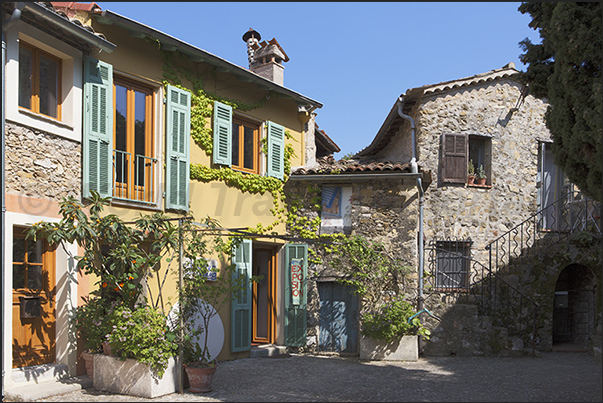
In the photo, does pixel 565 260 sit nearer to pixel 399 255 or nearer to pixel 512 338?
pixel 512 338

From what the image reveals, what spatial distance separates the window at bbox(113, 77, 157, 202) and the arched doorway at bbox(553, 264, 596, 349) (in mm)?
9708

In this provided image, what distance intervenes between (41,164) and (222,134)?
3.58 meters

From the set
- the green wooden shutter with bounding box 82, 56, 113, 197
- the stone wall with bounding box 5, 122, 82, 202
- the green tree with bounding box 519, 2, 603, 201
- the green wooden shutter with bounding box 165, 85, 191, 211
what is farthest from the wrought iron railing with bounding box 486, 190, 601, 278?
the stone wall with bounding box 5, 122, 82, 202

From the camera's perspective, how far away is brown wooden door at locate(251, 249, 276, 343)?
11.0 m

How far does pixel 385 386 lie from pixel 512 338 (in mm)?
4261

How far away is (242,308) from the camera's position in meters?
10.1

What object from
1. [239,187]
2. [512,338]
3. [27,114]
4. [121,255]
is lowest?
[512,338]

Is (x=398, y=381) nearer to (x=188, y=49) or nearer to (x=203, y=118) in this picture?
(x=203, y=118)

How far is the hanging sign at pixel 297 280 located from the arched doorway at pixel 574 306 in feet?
20.2

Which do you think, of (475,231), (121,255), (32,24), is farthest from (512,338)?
(32,24)

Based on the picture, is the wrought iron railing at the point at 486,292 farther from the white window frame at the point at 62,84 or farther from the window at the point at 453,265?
the white window frame at the point at 62,84

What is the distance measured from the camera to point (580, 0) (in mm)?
6602

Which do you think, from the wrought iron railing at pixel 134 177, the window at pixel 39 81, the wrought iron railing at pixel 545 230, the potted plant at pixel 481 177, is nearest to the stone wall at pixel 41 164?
the window at pixel 39 81

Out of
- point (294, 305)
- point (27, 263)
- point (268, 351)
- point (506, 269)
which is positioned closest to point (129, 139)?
point (27, 263)
